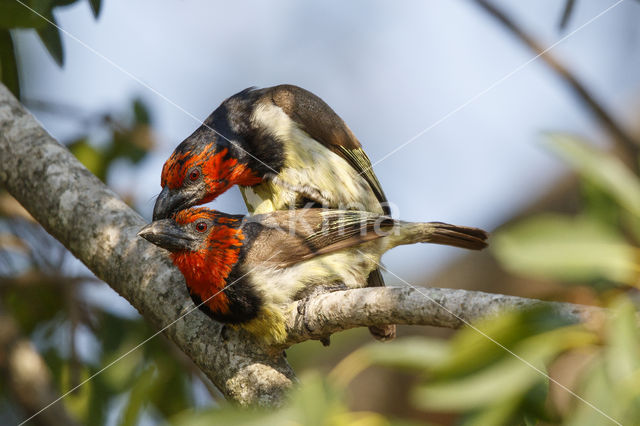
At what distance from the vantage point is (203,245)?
3.01 m

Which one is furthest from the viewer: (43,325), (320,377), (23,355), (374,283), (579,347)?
(43,325)

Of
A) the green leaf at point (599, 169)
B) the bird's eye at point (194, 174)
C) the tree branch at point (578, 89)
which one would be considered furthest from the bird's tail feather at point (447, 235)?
the green leaf at point (599, 169)

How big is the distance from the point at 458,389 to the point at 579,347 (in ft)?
0.98

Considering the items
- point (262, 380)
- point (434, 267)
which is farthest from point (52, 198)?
point (434, 267)

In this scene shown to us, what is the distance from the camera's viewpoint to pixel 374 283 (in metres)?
3.61

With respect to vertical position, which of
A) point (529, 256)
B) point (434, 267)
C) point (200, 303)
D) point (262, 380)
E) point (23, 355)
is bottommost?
point (23, 355)

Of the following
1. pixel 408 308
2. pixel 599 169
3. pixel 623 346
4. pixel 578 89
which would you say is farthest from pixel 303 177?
pixel 623 346

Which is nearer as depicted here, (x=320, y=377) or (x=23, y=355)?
(x=320, y=377)

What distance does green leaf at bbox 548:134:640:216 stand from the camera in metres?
1.64

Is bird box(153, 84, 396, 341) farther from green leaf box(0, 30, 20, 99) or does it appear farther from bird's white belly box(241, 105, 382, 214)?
green leaf box(0, 30, 20, 99)

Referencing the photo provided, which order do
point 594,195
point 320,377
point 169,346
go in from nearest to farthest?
point 320,377 < point 594,195 < point 169,346

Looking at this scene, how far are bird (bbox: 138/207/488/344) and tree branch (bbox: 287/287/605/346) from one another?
22 cm

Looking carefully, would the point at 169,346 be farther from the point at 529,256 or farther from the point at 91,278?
the point at 529,256

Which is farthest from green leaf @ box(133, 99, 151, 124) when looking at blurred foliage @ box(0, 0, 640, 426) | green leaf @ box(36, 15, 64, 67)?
blurred foliage @ box(0, 0, 640, 426)
